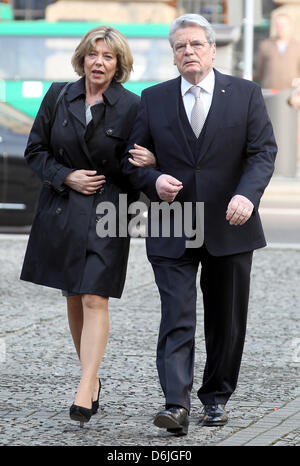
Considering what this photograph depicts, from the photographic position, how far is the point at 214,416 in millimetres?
5270

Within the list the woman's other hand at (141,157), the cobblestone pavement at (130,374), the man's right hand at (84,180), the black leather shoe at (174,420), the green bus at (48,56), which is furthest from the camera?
the green bus at (48,56)

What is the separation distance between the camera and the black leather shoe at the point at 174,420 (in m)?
4.95

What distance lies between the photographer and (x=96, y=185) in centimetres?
533

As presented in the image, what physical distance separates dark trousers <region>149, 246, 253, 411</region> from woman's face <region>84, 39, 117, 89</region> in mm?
841

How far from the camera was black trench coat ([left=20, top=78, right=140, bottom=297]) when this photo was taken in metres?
5.36

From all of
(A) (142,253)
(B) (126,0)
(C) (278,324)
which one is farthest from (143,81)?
(C) (278,324)

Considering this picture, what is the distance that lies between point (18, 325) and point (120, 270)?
8.56 ft

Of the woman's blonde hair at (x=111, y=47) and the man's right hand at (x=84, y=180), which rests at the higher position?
the woman's blonde hair at (x=111, y=47)

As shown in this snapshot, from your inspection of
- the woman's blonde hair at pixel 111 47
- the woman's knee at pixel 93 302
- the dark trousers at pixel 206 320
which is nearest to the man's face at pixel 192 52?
the woman's blonde hair at pixel 111 47

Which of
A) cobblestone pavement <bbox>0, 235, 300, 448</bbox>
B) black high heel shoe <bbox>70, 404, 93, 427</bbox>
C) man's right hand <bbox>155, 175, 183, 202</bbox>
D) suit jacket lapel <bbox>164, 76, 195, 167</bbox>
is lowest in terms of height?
cobblestone pavement <bbox>0, 235, 300, 448</bbox>

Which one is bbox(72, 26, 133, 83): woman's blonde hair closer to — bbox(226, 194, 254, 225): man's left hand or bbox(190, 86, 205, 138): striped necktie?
bbox(190, 86, 205, 138): striped necktie

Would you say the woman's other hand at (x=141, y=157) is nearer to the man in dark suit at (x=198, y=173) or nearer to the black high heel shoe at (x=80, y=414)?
the man in dark suit at (x=198, y=173)

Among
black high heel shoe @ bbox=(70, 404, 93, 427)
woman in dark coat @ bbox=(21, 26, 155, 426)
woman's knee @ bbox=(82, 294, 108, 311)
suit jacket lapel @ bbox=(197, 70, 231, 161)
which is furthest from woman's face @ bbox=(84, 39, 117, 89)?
black high heel shoe @ bbox=(70, 404, 93, 427)

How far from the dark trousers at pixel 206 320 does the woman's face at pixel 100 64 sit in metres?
0.84
